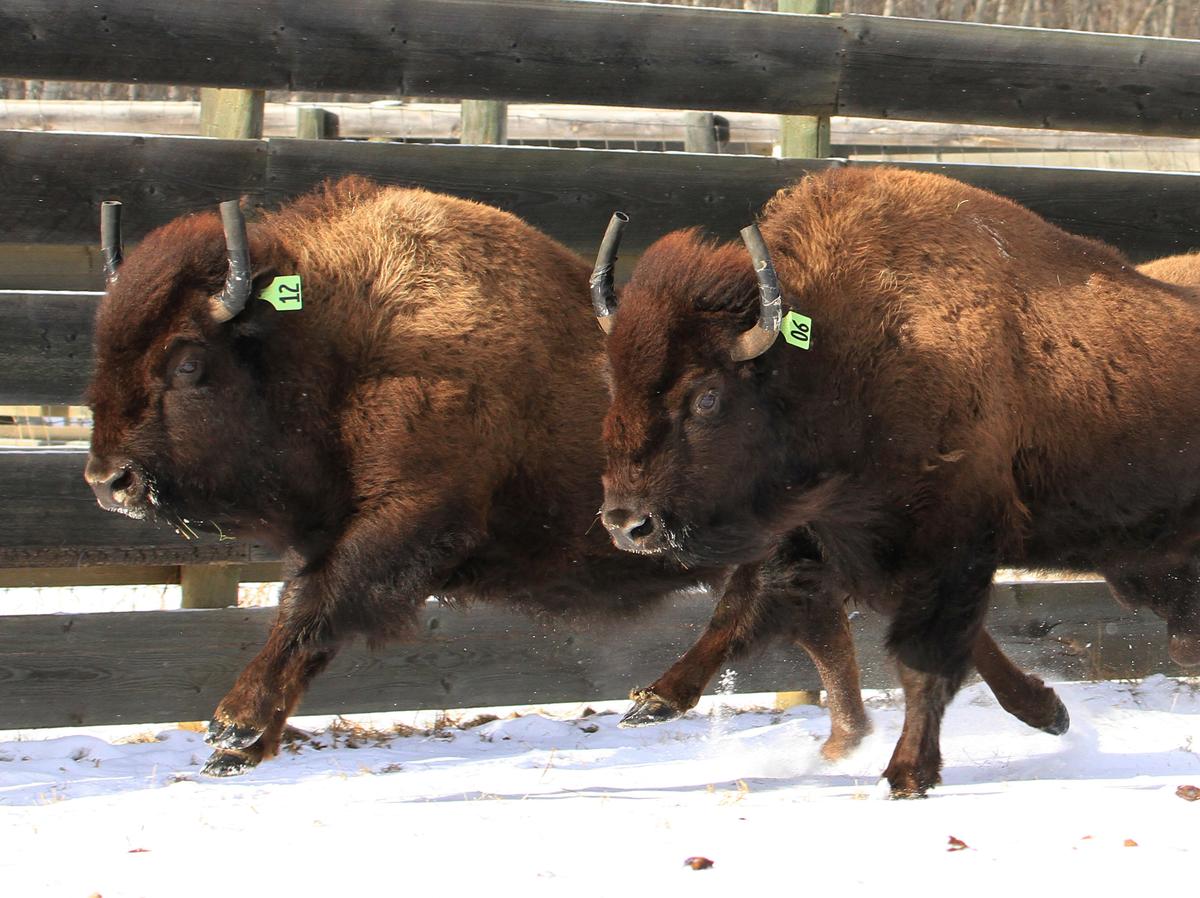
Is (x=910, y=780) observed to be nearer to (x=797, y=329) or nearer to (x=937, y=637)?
(x=937, y=637)

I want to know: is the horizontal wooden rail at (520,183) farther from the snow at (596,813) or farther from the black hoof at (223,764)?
the black hoof at (223,764)

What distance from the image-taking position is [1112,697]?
24.7ft

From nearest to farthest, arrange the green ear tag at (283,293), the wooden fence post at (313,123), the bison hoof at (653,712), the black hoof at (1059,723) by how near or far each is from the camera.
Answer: the green ear tag at (283,293) → the bison hoof at (653,712) → the black hoof at (1059,723) → the wooden fence post at (313,123)

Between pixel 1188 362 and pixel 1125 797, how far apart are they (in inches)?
87.9

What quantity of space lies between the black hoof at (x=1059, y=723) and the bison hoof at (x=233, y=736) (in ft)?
11.4

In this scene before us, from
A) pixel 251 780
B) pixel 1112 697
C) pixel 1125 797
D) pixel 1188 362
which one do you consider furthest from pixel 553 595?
pixel 1112 697

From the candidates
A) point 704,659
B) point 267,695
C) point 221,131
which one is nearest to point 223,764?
point 267,695

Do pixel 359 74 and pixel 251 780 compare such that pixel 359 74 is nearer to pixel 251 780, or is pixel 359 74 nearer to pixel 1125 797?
pixel 251 780

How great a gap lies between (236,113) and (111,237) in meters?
1.47

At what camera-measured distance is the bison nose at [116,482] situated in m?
5.05

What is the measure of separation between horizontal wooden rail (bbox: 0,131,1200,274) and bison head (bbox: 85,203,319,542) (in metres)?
1.01

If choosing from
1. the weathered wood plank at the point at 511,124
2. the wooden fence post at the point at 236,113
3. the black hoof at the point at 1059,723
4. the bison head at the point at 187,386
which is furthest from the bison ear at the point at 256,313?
the weathered wood plank at the point at 511,124

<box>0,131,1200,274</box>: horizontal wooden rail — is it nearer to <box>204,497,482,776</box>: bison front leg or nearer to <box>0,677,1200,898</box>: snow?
<box>204,497,482,776</box>: bison front leg

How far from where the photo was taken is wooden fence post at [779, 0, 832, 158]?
24.1ft
